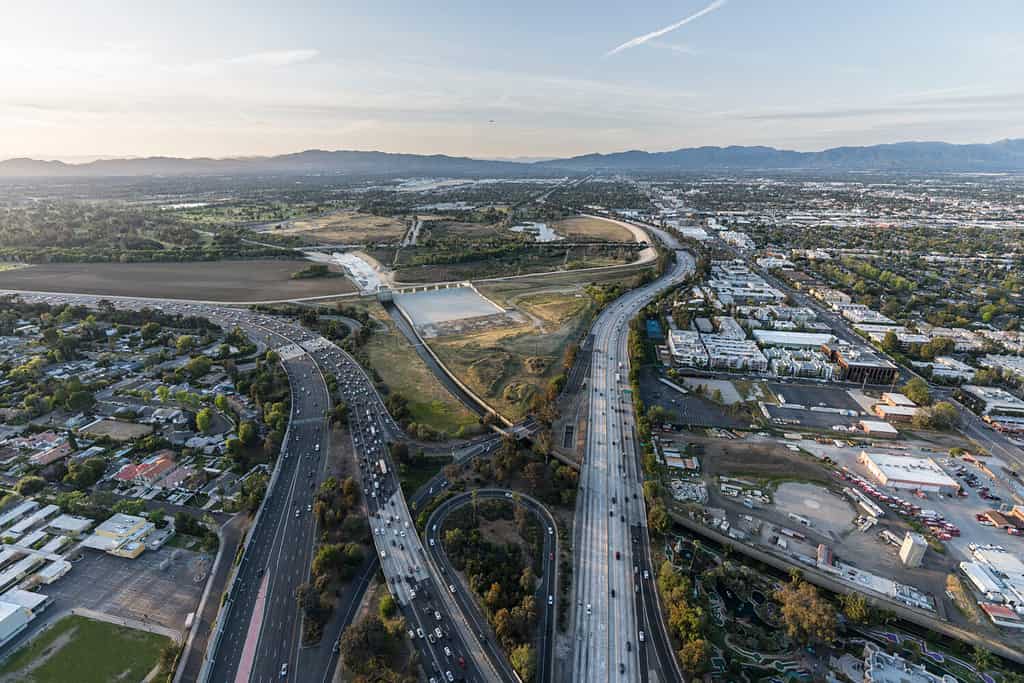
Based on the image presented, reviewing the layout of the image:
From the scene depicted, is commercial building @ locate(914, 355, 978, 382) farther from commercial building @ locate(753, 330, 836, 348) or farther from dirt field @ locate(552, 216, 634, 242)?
dirt field @ locate(552, 216, 634, 242)

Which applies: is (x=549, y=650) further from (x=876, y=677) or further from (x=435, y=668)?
(x=876, y=677)

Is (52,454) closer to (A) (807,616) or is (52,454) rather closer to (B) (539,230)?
(A) (807,616)

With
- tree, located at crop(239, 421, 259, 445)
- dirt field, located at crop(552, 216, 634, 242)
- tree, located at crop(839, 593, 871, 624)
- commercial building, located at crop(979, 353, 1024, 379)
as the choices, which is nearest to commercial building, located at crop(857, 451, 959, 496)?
tree, located at crop(839, 593, 871, 624)

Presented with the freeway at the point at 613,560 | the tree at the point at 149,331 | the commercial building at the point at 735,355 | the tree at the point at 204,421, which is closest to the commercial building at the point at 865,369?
the commercial building at the point at 735,355

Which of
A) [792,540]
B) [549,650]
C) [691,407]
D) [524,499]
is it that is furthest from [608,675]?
[691,407]

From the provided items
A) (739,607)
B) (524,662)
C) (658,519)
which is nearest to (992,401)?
(739,607)

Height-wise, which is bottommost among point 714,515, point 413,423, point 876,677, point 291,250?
point 876,677

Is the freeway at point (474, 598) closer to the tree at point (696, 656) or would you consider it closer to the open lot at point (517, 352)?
the tree at point (696, 656)
